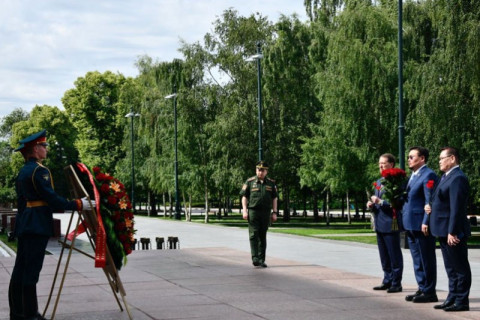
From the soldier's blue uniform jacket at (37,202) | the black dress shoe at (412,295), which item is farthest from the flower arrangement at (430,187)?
the soldier's blue uniform jacket at (37,202)

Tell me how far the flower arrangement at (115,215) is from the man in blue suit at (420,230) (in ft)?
11.7

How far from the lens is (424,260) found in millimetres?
9547

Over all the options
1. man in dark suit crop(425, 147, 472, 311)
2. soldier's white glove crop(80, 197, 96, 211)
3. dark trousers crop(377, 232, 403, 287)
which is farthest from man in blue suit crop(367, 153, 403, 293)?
soldier's white glove crop(80, 197, 96, 211)

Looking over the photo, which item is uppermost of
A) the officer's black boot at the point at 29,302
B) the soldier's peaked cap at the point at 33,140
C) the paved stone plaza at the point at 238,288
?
the soldier's peaked cap at the point at 33,140

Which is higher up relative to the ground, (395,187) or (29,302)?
(395,187)

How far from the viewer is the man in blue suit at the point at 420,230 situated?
31.3ft

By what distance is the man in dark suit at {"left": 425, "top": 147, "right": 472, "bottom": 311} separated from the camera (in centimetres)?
882

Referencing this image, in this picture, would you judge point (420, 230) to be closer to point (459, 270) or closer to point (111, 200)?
point (459, 270)

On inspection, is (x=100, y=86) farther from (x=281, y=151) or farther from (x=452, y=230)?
(x=452, y=230)

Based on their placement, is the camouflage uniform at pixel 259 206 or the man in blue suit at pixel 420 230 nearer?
the man in blue suit at pixel 420 230

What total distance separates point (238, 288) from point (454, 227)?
376 centimetres

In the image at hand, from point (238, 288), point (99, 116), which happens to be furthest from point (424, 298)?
point (99, 116)

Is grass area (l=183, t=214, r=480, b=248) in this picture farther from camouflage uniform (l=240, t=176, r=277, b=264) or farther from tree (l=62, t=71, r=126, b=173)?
tree (l=62, t=71, r=126, b=173)

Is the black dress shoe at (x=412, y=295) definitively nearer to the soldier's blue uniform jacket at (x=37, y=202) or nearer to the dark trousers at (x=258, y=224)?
the soldier's blue uniform jacket at (x=37, y=202)
